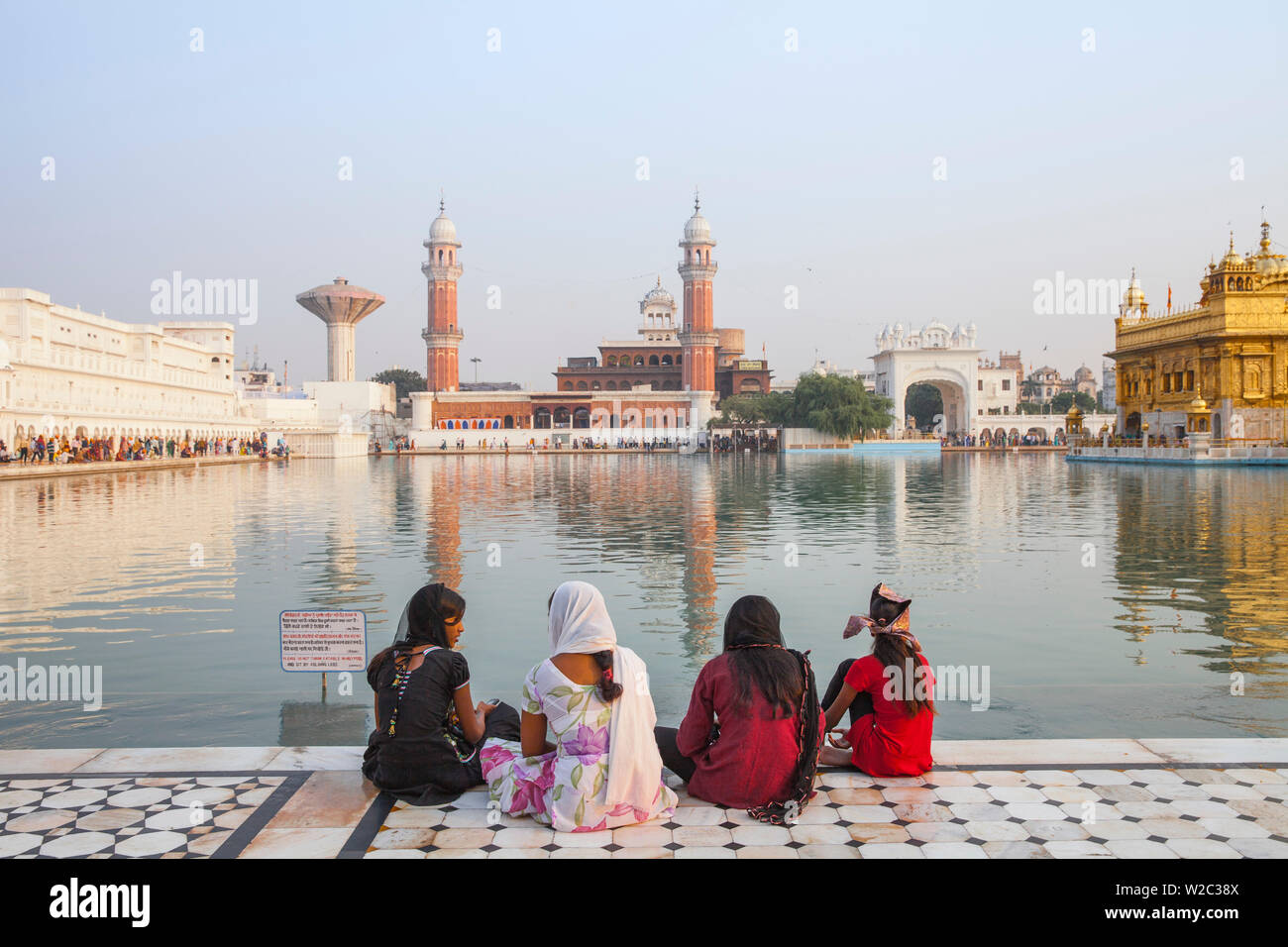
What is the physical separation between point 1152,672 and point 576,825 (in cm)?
445

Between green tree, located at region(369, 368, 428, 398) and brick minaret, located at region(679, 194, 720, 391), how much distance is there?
38.3m

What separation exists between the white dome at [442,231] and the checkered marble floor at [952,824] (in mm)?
68528

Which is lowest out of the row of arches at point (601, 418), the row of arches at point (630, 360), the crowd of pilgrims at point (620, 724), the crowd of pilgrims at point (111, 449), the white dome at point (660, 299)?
the crowd of pilgrims at point (620, 724)

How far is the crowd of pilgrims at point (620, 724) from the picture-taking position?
3.56 metres

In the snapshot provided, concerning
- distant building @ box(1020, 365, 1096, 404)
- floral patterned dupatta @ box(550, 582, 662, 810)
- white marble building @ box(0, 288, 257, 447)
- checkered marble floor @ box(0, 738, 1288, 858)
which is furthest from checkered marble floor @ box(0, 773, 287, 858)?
distant building @ box(1020, 365, 1096, 404)

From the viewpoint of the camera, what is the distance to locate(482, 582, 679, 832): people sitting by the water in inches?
139

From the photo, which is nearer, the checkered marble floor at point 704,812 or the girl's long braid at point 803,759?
the checkered marble floor at point 704,812

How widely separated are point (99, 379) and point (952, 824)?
50533 millimetres

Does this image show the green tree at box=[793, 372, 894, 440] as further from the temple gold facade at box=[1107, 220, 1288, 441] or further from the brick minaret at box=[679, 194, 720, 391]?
the temple gold facade at box=[1107, 220, 1288, 441]

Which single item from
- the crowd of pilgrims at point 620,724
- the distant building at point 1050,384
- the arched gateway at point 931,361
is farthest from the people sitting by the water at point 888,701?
the distant building at point 1050,384

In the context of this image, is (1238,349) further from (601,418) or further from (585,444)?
(601,418)

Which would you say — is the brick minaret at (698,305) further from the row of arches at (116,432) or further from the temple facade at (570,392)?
the row of arches at (116,432)

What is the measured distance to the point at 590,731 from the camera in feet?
11.8
